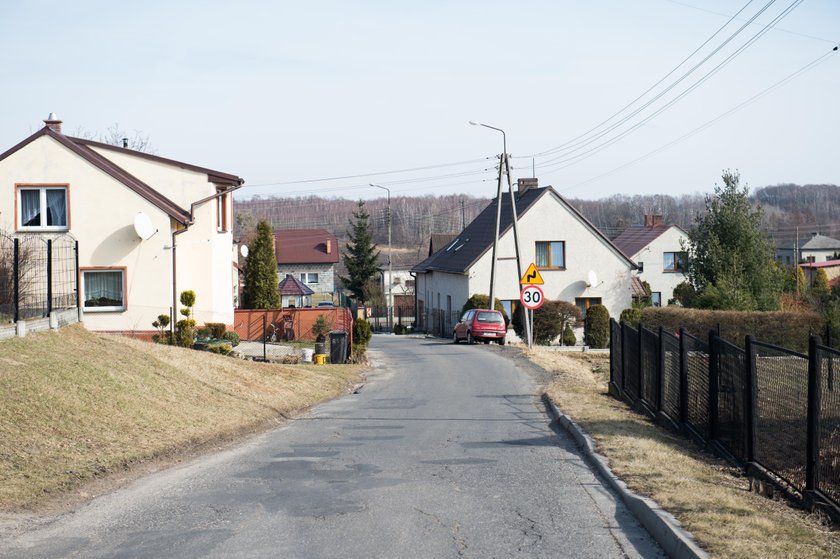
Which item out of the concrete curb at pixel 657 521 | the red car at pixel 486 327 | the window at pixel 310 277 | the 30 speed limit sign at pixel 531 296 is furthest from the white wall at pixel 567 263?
the window at pixel 310 277

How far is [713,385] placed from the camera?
1224 cm

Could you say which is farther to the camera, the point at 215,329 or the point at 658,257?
the point at 658,257

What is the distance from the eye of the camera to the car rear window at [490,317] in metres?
40.3

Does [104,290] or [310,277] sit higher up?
[310,277]

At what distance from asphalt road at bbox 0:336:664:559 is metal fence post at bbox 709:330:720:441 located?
1934 millimetres

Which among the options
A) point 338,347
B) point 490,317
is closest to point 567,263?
point 490,317

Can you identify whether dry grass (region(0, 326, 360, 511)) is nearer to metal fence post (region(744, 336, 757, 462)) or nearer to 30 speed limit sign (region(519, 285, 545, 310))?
metal fence post (region(744, 336, 757, 462))

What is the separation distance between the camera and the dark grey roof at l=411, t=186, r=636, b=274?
5050cm

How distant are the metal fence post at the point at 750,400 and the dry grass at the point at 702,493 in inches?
15.3

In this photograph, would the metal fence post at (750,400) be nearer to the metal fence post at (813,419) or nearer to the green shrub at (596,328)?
the metal fence post at (813,419)

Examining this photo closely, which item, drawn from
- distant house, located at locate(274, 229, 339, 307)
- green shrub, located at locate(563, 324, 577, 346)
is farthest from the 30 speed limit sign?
distant house, located at locate(274, 229, 339, 307)

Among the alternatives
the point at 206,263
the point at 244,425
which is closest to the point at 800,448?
the point at 244,425

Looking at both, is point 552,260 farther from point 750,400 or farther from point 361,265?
point 750,400

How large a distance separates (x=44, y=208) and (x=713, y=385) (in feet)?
82.9
